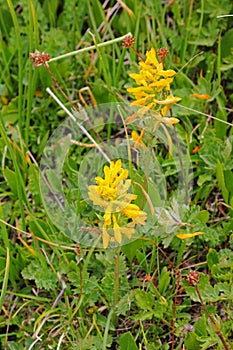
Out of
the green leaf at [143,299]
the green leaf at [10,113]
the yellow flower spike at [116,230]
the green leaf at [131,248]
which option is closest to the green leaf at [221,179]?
the green leaf at [131,248]

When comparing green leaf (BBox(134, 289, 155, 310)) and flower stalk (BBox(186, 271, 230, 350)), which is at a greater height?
flower stalk (BBox(186, 271, 230, 350))

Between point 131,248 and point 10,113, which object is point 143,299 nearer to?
point 131,248

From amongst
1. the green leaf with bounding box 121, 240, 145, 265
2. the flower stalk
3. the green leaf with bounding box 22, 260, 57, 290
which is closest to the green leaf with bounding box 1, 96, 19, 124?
the green leaf with bounding box 22, 260, 57, 290

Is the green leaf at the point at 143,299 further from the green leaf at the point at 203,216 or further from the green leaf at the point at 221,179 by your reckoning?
the green leaf at the point at 221,179

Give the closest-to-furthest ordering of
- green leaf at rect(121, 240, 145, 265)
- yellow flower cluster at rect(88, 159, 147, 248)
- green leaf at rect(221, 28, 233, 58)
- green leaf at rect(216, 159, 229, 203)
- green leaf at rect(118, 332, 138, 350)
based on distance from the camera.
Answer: yellow flower cluster at rect(88, 159, 147, 248) < green leaf at rect(118, 332, 138, 350) < green leaf at rect(121, 240, 145, 265) < green leaf at rect(216, 159, 229, 203) < green leaf at rect(221, 28, 233, 58)

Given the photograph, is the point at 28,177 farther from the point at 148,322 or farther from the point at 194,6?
the point at 194,6

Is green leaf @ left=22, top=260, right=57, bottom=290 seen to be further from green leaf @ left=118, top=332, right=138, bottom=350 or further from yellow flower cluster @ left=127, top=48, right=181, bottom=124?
yellow flower cluster @ left=127, top=48, right=181, bottom=124
